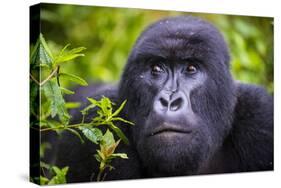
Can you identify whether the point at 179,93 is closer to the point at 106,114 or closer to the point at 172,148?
the point at 172,148

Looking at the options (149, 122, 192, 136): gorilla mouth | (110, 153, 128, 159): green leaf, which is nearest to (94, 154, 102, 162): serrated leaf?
(110, 153, 128, 159): green leaf

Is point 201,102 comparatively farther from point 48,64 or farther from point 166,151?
point 48,64

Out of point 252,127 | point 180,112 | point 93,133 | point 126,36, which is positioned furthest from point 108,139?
point 126,36

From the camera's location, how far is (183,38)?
192 inches

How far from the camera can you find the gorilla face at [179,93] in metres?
4.59

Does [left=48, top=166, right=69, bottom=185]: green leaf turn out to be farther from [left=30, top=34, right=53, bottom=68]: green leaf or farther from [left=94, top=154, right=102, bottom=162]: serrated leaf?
[left=30, top=34, right=53, bottom=68]: green leaf

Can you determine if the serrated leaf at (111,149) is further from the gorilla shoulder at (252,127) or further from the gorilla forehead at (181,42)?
the gorilla shoulder at (252,127)

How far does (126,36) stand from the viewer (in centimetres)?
610

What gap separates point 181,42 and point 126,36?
1350mm

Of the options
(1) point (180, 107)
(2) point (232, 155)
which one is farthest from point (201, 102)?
(2) point (232, 155)

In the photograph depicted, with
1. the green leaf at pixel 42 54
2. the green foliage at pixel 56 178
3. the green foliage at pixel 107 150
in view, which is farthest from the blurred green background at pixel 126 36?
the green foliage at pixel 56 178

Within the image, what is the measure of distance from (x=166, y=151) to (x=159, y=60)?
78cm

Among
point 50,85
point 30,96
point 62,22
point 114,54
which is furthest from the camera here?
point 114,54

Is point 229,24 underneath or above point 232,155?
above
